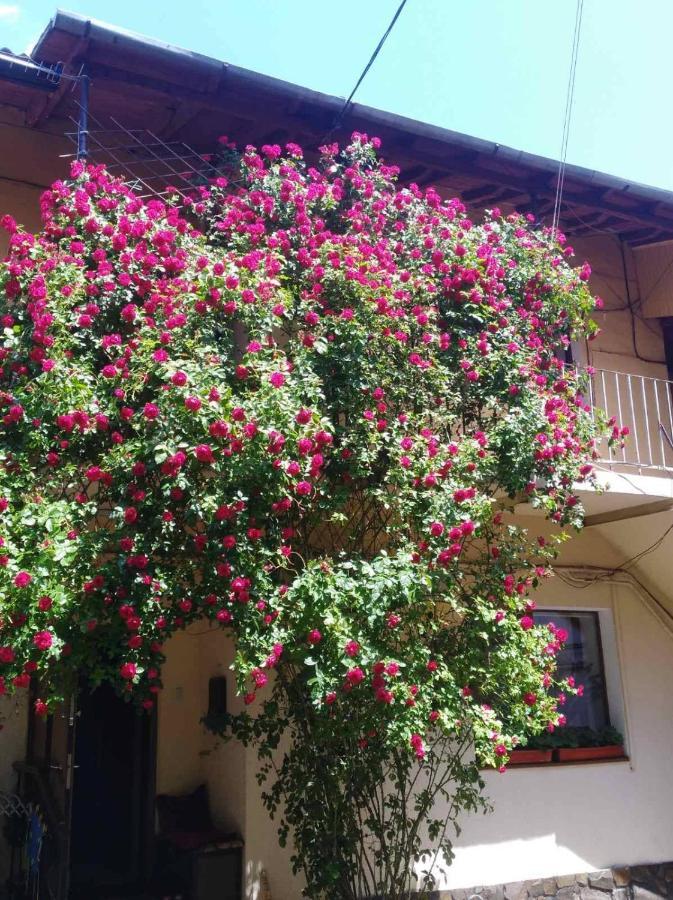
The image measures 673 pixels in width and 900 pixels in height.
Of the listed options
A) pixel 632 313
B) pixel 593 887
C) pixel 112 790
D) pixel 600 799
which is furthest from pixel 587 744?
pixel 632 313

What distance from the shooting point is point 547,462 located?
574 centimetres

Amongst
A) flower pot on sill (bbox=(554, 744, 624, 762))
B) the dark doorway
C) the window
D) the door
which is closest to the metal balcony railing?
the window

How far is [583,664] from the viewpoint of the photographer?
8.38 metres

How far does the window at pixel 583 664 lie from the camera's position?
821 cm

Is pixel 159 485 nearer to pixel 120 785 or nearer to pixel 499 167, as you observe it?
pixel 120 785

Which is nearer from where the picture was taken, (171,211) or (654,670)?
(171,211)

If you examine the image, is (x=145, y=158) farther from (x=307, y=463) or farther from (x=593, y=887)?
(x=593, y=887)

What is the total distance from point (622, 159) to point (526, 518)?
3.81m

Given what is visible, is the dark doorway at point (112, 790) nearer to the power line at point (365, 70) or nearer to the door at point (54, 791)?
the door at point (54, 791)

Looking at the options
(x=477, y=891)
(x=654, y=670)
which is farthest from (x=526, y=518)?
(x=477, y=891)

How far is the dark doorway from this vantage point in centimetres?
731

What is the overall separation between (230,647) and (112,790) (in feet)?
5.57

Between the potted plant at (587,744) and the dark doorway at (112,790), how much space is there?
3612 mm

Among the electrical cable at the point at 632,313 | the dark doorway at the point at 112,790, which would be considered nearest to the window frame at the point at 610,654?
the electrical cable at the point at 632,313
